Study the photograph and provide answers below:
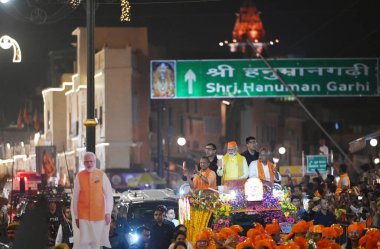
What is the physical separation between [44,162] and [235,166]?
30964 mm

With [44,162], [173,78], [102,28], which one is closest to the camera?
[173,78]

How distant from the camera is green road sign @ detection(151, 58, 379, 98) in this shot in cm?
3509

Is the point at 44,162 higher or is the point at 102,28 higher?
the point at 102,28

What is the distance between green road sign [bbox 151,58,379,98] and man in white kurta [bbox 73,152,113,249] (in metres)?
18.4

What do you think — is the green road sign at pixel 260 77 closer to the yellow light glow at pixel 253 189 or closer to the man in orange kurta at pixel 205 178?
the man in orange kurta at pixel 205 178

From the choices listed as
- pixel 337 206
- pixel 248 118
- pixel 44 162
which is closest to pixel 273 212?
pixel 337 206

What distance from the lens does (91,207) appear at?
1641cm

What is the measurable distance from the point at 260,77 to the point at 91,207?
1926 cm

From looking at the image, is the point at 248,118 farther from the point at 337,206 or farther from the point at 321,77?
the point at 337,206

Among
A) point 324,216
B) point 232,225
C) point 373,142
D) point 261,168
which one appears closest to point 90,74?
point 261,168

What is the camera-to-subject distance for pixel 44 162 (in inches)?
1972

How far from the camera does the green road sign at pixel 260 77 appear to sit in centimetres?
3509

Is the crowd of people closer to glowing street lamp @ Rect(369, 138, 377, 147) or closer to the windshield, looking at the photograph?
the windshield

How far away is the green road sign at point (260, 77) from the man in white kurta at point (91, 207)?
18.4 metres
